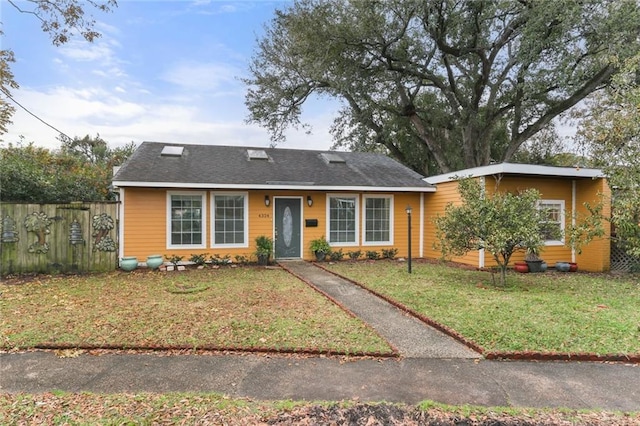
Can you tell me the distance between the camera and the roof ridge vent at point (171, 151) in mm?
11109

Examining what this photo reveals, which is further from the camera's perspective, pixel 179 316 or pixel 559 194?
pixel 559 194

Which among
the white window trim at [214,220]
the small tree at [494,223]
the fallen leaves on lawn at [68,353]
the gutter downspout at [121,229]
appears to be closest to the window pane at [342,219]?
the white window trim at [214,220]

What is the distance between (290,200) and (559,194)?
8.00 metres

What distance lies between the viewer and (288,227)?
1115 centimetres

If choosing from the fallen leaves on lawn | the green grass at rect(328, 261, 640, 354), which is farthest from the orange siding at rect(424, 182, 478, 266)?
the fallen leaves on lawn

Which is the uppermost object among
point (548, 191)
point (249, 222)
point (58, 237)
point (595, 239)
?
point (548, 191)

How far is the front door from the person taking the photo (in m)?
11.0

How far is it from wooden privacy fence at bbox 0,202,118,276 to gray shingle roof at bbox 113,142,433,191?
46.2 inches

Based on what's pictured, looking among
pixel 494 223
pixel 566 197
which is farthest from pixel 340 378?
pixel 566 197

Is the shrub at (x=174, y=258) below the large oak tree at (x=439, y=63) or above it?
below

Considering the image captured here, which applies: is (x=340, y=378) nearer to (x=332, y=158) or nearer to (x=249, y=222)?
(x=249, y=222)

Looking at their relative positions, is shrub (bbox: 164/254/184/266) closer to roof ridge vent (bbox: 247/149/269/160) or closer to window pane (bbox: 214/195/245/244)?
window pane (bbox: 214/195/245/244)

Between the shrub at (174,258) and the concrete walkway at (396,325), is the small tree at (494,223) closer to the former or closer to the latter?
the concrete walkway at (396,325)

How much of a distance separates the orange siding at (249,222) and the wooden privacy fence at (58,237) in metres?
0.48
